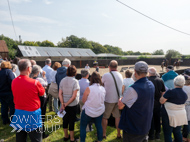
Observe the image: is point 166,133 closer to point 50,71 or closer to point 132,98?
point 132,98

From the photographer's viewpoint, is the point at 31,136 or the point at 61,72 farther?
the point at 61,72

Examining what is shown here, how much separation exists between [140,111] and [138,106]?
3.5 inches

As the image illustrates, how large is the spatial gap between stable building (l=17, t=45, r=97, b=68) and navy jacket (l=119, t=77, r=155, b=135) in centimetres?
2134

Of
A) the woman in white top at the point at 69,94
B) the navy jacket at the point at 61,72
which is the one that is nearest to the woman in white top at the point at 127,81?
the woman in white top at the point at 69,94

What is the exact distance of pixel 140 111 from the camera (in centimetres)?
182

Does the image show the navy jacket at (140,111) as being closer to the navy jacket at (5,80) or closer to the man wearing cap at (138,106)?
the man wearing cap at (138,106)

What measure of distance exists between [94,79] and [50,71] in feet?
8.91

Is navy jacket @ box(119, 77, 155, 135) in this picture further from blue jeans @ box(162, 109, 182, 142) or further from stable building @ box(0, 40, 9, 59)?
stable building @ box(0, 40, 9, 59)

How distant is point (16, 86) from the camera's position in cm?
205

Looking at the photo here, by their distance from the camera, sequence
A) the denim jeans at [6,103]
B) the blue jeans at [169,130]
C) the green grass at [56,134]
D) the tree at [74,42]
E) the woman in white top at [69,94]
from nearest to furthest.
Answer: the blue jeans at [169,130]
the woman in white top at [69,94]
the green grass at [56,134]
the denim jeans at [6,103]
the tree at [74,42]

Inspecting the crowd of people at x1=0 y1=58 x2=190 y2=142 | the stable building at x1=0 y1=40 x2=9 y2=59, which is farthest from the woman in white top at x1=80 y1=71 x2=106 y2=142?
the stable building at x1=0 y1=40 x2=9 y2=59

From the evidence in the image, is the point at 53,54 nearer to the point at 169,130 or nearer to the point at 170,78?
the point at 170,78

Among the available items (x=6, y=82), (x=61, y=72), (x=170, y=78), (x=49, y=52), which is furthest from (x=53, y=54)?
(x=170, y=78)

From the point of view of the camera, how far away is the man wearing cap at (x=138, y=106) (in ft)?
5.84
